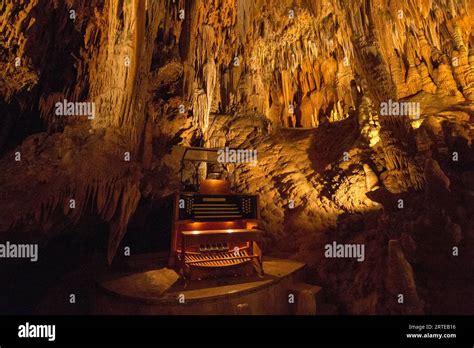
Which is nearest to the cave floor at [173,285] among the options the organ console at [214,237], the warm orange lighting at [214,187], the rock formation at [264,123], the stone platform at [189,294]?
the stone platform at [189,294]

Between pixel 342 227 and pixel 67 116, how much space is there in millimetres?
7000

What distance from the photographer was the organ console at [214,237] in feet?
16.1

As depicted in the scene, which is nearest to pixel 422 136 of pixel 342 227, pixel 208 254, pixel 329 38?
pixel 342 227

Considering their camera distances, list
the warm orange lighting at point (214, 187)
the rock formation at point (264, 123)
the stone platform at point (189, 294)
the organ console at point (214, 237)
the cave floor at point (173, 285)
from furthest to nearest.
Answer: the warm orange lighting at point (214, 187)
the rock formation at point (264, 123)
the organ console at point (214, 237)
the cave floor at point (173, 285)
the stone platform at point (189, 294)

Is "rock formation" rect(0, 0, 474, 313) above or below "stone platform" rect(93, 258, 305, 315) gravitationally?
above

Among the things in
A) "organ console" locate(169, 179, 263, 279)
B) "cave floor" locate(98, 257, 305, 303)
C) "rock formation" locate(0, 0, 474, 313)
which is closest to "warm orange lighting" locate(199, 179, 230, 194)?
"organ console" locate(169, 179, 263, 279)

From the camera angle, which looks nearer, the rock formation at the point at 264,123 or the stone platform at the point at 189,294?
the stone platform at the point at 189,294

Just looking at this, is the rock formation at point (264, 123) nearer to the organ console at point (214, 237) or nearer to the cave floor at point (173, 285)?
the cave floor at point (173, 285)

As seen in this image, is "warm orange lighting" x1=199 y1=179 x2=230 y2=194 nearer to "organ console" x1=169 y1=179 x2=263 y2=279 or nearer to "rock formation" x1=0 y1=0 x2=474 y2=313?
"organ console" x1=169 y1=179 x2=263 y2=279

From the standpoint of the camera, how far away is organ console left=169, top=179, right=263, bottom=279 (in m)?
4.89

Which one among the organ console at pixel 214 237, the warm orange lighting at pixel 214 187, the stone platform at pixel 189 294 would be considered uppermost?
the warm orange lighting at pixel 214 187

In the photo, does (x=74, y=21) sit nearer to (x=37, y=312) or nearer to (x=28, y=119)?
(x=28, y=119)

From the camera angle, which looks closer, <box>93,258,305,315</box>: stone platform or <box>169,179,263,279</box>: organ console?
<box>93,258,305,315</box>: stone platform

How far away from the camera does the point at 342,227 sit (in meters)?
7.31
